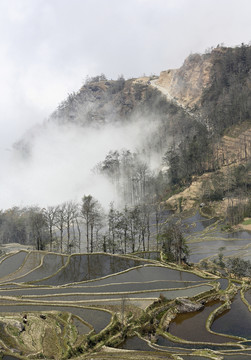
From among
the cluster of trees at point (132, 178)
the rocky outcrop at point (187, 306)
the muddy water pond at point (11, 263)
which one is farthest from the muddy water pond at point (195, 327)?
the cluster of trees at point (132, 178)

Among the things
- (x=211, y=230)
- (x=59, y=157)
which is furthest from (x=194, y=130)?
(x=59, y=157)

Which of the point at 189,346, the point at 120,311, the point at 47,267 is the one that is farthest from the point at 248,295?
the point at 47,267

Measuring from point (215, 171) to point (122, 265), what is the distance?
2693 inches

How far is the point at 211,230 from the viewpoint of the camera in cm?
7938

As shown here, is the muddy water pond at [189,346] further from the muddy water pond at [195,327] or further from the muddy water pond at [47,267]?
the muddy water pond at [47,267]

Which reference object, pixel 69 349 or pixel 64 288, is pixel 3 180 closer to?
pixel 64 288

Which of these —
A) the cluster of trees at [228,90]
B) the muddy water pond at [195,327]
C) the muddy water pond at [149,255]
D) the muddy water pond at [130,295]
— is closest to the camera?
the muddy water pond at [195,327]

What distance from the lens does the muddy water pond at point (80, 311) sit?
104 feet

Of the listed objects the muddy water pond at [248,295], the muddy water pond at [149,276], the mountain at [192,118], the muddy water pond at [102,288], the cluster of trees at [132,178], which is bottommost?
the muddy water pond at [248,295]

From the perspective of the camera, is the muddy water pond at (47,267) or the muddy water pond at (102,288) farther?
the muddy water pond at (47,267)

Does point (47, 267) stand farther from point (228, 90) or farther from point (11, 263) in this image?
point (228, 90)

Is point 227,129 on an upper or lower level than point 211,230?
upper

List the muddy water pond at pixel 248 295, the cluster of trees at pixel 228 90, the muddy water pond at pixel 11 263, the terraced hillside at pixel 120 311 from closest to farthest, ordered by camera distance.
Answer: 1. the terraced hillside at pixel 120 311
2. the muddy water pond at pixel 248 295
3. the muddy water pond at pixel 11 263
4. the cluster of trees at pixel 228 90

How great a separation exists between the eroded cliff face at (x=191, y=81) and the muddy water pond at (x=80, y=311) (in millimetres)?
138616
